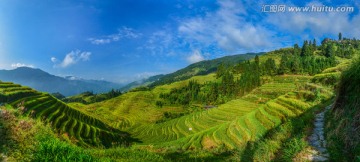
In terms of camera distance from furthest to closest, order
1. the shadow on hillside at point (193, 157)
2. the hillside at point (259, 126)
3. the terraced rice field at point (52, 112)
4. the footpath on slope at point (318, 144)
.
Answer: the terraced rice field at point (52, 112)
the shadow on hillside at point (193, 157)
the hillside at point (259, 126)
the footpath on slope at point (318, 144)

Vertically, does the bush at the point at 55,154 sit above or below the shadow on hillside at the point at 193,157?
above

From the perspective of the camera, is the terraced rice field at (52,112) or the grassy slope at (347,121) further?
the terraced rice field at (52,112)

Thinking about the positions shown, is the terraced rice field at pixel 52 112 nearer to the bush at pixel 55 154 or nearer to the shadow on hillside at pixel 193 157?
the shadow on hillside at pixel 193 157

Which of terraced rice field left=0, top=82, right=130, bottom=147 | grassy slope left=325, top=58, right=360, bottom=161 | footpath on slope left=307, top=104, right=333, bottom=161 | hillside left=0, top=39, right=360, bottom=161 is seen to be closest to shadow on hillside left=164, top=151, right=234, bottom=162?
hillside left=0, top=39, right=360, bottom=161

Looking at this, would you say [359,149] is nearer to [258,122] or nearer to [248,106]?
[258,122]

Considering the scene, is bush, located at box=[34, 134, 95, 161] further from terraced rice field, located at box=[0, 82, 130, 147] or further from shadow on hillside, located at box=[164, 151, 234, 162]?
terraced rice field, located at box=[0, 82, 130, 147]

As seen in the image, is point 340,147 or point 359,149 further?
point 340,147

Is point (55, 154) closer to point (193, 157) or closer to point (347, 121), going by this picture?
point (193, 157)

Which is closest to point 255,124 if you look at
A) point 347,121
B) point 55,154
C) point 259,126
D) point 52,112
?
point 259,126

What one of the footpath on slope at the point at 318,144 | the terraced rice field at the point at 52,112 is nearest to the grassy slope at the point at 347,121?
the footpath on slope at the point at 318,144

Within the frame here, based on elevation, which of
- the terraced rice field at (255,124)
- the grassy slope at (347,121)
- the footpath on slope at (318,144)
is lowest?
the terraced rice field at (255,124)

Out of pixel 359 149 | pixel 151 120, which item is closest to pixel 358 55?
pixel 359 149

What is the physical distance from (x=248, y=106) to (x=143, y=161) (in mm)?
80092

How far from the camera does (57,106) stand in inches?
3563
